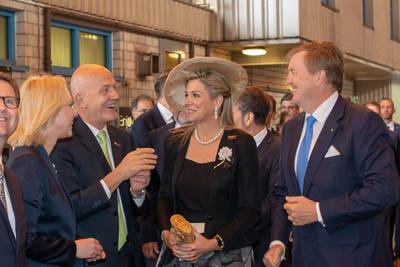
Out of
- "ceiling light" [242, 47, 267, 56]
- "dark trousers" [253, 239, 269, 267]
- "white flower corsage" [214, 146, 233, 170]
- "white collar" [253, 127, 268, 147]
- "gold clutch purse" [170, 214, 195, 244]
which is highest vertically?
"ceiling light" [242, 47, 267, 56]

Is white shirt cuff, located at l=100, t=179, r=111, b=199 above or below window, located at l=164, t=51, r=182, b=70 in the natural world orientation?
below

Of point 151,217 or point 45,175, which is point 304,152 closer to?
point 151,217

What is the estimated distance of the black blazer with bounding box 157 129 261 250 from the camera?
4336 mm

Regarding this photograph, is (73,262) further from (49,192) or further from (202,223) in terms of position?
(202,223)

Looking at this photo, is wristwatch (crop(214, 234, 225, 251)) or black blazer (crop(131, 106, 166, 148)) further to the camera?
black blazer (crop(131, 106, 166, 148))

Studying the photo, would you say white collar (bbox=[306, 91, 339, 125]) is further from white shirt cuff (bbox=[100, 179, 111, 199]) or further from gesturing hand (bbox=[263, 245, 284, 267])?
white shirt cuff (bbox=[100, 179, 111, 199])

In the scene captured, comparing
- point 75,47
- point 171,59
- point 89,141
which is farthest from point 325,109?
point 171,59

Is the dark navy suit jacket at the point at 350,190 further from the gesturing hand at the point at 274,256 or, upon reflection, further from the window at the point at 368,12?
the window at the point at 368,12

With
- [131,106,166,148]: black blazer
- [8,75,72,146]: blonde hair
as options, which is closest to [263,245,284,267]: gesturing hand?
[8,75,72,146]: blonde hair

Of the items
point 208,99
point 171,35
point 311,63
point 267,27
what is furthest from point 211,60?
point 267,27

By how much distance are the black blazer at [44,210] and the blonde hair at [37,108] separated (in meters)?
0.06

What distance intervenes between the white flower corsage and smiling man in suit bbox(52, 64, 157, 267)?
1.27 feet

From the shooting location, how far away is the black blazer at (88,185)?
169 inches

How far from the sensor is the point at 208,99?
14.8 feet
